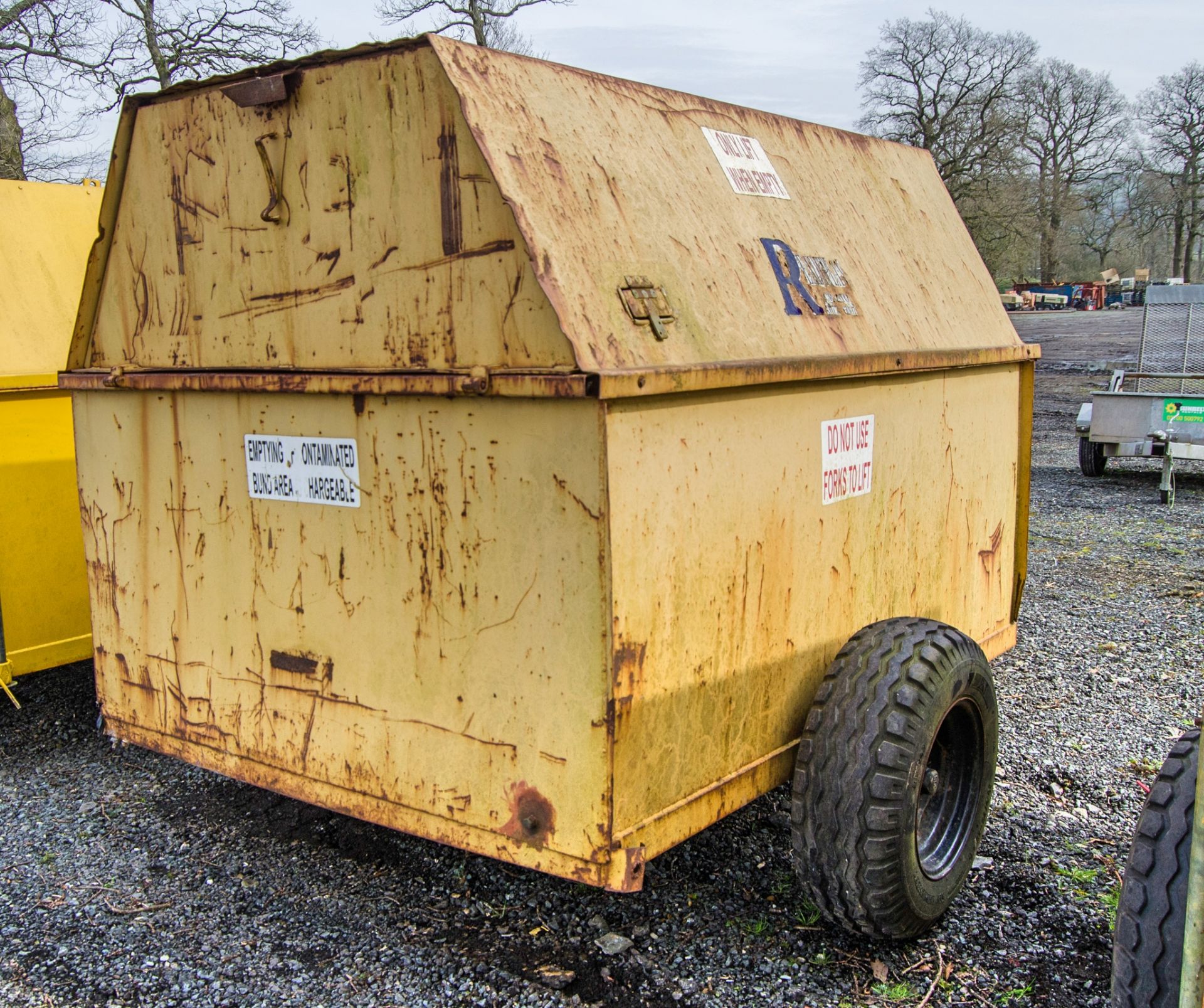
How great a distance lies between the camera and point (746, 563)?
2.62m

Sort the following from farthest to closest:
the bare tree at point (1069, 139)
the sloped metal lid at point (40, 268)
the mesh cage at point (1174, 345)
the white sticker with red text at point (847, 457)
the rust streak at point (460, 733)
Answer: the bare tree at point (1069, 139) < the mesh cage at point (1174, 345) < the sloped metal lid at point (40, 268) < the white sticker with red text at point (847, 457) < the rust streak at point (460, 733)

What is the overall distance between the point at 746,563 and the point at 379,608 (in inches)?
35.7

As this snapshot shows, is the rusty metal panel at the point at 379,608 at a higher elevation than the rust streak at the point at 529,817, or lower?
higher

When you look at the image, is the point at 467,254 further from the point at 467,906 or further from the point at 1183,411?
the point at 1183,411

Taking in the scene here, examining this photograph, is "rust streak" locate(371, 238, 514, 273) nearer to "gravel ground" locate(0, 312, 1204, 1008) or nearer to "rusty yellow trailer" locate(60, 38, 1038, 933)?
"rusty yellow trailer" locate(60, 38, 1038, 933)

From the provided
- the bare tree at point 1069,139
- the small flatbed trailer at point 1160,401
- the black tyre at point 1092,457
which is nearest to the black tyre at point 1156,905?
the small flatbed trailer at point 1160,401

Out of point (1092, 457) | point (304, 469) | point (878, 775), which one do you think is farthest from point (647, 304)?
point (1092, 457)

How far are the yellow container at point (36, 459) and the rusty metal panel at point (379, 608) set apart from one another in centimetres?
103

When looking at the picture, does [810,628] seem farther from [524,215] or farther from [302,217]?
[302,217]

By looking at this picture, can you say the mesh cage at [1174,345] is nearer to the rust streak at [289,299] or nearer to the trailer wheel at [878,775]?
the trailer wheel at [878,775]

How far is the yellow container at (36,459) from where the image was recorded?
408 centimetres

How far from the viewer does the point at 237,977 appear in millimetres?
2719

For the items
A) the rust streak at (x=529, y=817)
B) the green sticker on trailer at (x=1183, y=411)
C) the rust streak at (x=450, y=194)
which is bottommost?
the rust streak at (x=529, y=817)

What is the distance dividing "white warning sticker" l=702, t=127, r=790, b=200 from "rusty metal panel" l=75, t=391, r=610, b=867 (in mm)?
1145
